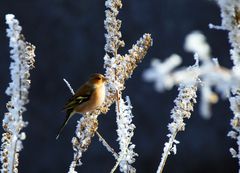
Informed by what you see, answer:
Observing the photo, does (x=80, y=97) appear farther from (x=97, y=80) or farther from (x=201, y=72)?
(x=201, y=72)

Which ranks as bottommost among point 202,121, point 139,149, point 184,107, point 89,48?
point 184,107

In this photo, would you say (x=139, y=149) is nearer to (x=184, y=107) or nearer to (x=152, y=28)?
(x=152, y=28)

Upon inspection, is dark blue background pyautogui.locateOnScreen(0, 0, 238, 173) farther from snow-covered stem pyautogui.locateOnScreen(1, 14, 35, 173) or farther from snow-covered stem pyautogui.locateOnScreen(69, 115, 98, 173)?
snow-covered stem pyautogui.locateOnScreen(1, 14, 35, 173)

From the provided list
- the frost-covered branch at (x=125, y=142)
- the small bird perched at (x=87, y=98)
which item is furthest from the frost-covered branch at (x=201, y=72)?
the small bird perched at (x=87, y=98)

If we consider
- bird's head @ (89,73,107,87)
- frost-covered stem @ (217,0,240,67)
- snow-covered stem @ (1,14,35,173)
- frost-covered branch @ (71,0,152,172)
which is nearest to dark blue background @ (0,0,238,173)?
bird's head @ (89,73,107,87)

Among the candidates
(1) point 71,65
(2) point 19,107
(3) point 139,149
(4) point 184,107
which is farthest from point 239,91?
(1) point 71,65

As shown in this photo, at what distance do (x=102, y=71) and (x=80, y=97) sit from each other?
7.02 meters

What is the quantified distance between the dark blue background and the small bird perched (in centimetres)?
595

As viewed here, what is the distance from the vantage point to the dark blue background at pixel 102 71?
33.9ft

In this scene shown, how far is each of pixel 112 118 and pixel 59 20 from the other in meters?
1.99

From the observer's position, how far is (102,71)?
1100cm

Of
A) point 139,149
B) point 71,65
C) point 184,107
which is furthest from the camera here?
point 71,65

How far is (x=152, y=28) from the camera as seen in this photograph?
37.1ft

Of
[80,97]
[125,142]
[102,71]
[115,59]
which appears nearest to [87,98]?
[80,97]
